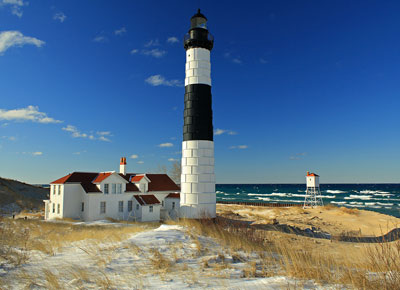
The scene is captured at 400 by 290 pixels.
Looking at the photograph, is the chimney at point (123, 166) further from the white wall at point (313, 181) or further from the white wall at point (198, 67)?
the white wall at point (313, 181)

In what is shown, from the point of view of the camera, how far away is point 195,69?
57.5ft

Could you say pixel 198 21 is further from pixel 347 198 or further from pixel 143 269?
pixel 347 198

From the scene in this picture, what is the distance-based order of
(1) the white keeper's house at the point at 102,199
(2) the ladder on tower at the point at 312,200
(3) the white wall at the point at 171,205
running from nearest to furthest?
1. (1) the white keeper's house at the point at 102,199
2. (3) the white wall at the point at 171,205
3. (2) the ladder on tower at the point at 312,200

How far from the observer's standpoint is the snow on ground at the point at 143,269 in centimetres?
487

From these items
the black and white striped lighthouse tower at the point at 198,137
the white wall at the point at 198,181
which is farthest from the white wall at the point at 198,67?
the white wall at the point at 198,181

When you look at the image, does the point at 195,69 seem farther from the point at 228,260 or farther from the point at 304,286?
the point at 304,286

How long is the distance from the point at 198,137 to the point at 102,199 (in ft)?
45.0

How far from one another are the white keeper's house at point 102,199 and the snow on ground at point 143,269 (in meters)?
17.9

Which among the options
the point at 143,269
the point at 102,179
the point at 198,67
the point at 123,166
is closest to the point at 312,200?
the point at 123,166

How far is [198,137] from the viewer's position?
1688 centimetres

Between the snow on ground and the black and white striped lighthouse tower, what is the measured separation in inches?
320

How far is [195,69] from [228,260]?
13.3 metres

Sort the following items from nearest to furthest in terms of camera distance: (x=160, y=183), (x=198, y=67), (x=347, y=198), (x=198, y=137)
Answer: (x=198, y=137) < (x=198, y=67) < (x=160, y=183) < (x=347, y=198)

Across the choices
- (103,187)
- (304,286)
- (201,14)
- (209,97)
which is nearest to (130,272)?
(304,286)
